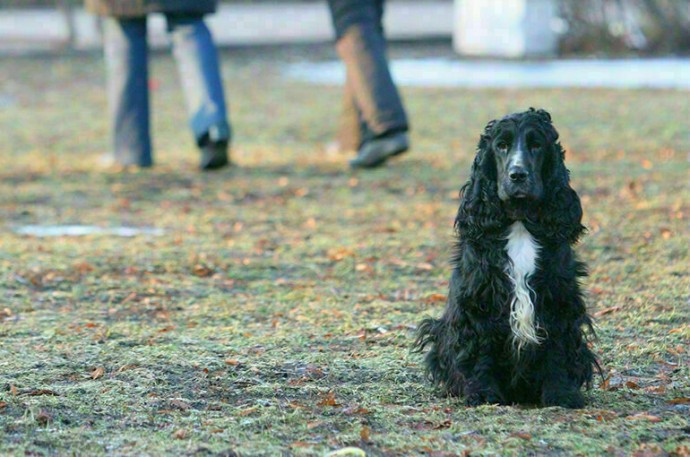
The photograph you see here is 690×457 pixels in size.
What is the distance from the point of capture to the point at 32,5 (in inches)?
1276

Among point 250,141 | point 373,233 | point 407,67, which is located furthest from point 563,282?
point 407,67

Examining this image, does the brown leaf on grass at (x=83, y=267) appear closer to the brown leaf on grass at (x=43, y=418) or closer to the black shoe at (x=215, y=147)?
the brown leaf on grass at (x=43, y=418)

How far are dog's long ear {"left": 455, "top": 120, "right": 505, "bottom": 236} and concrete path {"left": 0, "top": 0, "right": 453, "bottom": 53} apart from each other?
25.1m

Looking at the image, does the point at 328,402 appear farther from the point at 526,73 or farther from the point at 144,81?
the point at 526,73

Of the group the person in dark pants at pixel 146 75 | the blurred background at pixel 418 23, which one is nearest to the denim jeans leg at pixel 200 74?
the person in dark pants at pixel 146 75

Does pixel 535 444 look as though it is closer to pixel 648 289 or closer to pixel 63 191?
pixel 648 289

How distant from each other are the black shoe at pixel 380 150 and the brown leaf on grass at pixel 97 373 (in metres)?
5.80

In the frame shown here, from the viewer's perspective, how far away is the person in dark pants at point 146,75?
418 inches

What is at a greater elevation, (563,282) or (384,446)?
(563,282)

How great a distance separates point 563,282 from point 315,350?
1.40 metres

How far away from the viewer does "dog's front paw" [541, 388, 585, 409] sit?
15.8ft

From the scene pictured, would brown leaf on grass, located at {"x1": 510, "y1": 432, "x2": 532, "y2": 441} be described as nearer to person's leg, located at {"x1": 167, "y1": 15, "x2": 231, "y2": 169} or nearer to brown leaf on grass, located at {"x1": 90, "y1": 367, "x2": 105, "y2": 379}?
brown leaf on grass, located at {"x1": 90, "y1": 367, "x2": 105, "y2": 379}

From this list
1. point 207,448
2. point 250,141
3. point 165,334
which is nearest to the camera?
point 207,448

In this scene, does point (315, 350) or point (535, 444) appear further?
point (315, 350)
